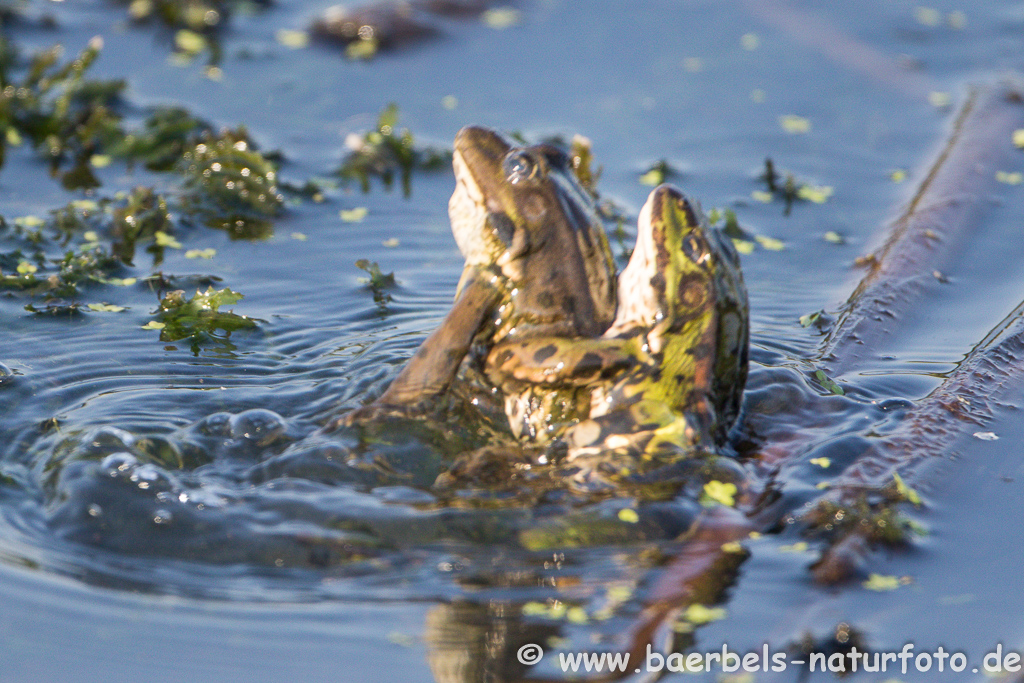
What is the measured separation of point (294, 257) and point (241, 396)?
1940mm

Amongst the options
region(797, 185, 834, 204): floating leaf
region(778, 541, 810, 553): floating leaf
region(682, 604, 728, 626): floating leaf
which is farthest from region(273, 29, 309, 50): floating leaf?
region(682, 604, 728, 626): floating leaf

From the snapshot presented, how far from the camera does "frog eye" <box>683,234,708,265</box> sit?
4602mm

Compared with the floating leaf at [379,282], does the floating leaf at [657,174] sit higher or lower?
higher

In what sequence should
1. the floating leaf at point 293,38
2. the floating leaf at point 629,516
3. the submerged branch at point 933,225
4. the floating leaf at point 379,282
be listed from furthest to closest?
the floating leaf at point 293,38
the floating leaf at point 379,282
the submerged branch at point 933,225
the floating leaf at point 629,516

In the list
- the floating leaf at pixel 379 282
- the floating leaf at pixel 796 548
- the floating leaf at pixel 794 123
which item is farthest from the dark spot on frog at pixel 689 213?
the floating leaf at pixel 794 123

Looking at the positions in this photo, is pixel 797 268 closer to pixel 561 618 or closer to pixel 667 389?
pixel 667 389

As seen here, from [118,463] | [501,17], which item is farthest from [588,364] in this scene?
[501,17]

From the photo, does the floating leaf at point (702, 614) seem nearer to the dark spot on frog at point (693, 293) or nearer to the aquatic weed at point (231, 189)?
the dark spot on frog at point (693, 293)

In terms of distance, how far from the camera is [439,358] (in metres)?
4.81

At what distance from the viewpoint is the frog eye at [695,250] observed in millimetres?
4602

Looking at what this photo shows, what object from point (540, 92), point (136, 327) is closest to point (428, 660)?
point (136, 327)

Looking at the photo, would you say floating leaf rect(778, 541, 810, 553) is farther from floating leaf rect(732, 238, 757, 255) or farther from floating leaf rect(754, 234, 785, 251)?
floating leaf rect(754, 234, 785, 251)

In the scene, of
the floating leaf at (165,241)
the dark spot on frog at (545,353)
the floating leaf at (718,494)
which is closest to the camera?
the floating leaf at (718,494)

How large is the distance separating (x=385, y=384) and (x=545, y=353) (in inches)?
35.7
